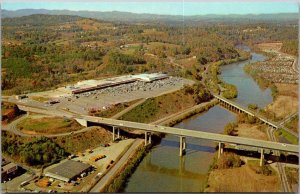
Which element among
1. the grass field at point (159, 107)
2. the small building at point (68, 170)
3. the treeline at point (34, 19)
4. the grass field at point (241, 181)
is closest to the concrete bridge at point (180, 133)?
the grass field at point (241, 181)

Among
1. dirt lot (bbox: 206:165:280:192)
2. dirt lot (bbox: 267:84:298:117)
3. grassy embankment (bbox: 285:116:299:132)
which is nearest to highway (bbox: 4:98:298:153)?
dirt lot (bbox: 206:165:280:192)

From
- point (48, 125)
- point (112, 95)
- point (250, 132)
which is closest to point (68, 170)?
point (48, 125)

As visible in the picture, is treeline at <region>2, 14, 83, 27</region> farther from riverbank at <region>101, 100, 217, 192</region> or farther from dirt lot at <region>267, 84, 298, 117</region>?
dirt lot at <region>267, 84, 298, 117</region>

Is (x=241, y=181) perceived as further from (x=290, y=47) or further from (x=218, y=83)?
(x=290, y=47)

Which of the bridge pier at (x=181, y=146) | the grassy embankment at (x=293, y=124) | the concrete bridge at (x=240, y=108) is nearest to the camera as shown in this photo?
the bridge pier at (x=181, y=146)

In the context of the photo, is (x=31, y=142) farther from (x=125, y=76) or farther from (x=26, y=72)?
(x=125, y=76)

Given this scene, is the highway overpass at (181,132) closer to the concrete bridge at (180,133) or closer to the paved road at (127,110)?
the concrete bridge at (180,133)

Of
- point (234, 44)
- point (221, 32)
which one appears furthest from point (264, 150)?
point (234, 44)
